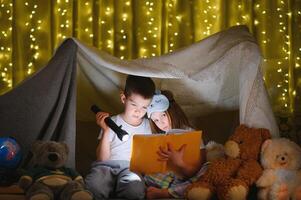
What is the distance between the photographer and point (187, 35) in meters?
2.57

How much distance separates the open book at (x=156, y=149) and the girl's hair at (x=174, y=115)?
0.35 ft

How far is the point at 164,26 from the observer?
255 centimetres

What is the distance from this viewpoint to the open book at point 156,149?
6.66ft

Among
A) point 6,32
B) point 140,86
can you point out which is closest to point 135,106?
point 140,86

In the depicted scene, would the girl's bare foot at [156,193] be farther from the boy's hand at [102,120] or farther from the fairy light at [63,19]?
the fairy light at [63,19]

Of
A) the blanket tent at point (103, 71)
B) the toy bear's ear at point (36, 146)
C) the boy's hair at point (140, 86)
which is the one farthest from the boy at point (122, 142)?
the toy bear's ear at point (36, 146)

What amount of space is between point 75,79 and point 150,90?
0.31 metres

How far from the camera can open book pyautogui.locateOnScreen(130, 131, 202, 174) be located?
6.66 ft

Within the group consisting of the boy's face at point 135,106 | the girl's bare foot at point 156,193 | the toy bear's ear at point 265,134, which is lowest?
the girl's bare foot at point 156,193

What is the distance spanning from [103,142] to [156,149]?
223 millimetres

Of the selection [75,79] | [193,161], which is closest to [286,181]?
[193,161]

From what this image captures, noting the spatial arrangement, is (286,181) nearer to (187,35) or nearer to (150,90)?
(150,90)

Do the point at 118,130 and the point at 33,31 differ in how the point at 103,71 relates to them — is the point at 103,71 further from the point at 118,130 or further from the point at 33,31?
the point at 33,31

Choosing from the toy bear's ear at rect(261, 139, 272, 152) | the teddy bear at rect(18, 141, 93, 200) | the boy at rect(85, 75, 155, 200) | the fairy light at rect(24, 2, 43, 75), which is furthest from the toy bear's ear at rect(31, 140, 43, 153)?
the toy bear's ear at rect(261, 139, 272, 152)
